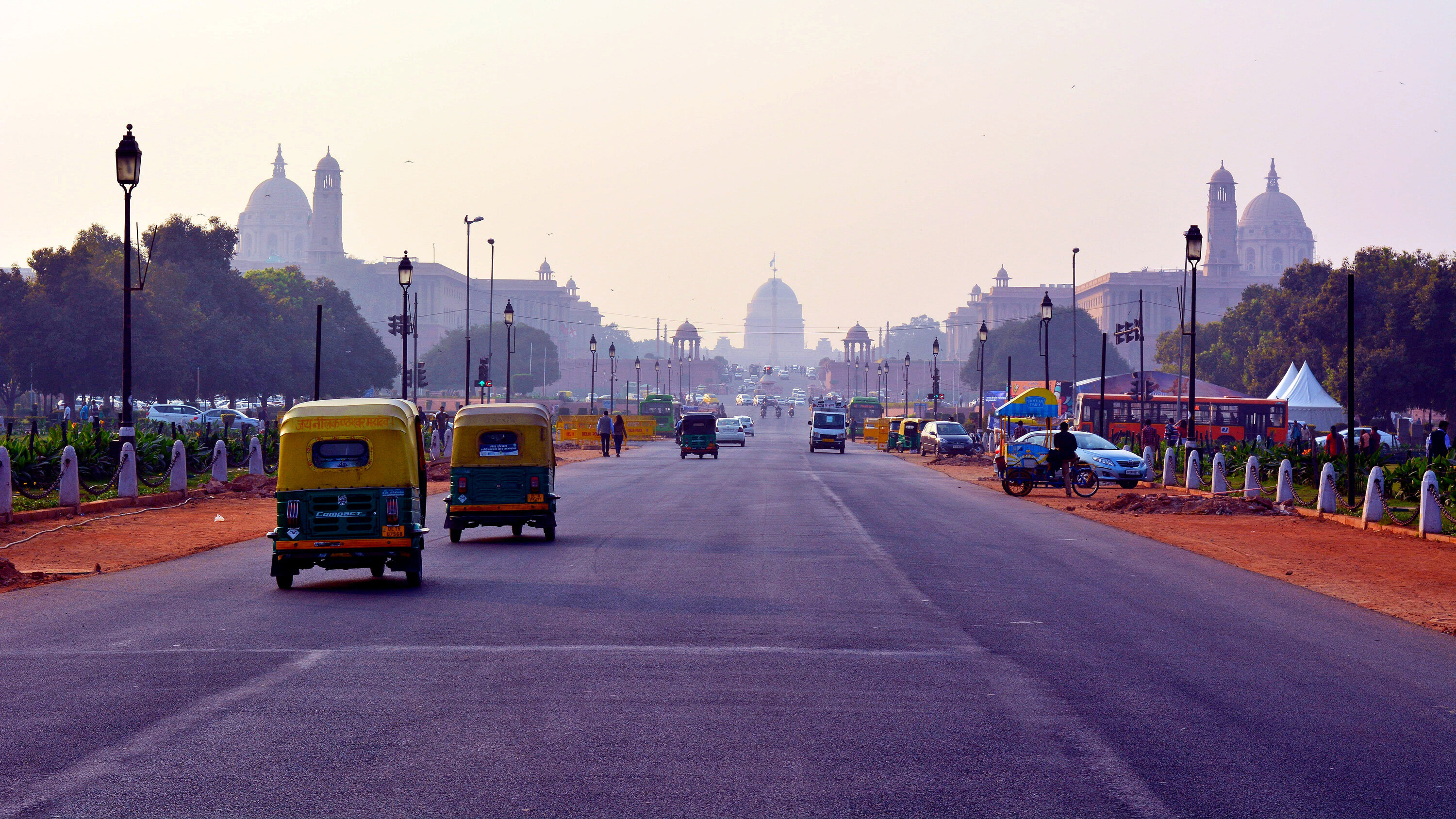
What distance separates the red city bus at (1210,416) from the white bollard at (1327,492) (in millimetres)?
30774

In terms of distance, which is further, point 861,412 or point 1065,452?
point 861,412

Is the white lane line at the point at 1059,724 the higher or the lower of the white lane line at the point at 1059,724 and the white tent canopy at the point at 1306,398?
the lower

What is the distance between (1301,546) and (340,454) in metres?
13.2

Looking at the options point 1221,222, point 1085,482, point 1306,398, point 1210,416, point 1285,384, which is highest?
point 1221,222

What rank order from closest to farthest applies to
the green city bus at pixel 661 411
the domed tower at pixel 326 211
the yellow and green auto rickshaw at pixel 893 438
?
the yellow and green auto rickshaw at pixel 893 438 < the green city bus at pixel 661 411 < the domed tower at pixel 326 211

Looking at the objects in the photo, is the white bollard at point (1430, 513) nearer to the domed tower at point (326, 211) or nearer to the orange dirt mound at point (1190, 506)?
the orange dirt mound at point (1190, 506)

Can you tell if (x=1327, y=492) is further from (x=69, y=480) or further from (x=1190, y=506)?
(x=69, y=480)

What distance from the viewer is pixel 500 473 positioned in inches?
677

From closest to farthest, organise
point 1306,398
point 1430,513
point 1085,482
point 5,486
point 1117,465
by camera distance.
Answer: point 5,486
point 1430,513
point 1085,482
point 1117,465
point 1306,398

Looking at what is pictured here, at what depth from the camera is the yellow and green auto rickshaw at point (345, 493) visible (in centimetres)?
1229

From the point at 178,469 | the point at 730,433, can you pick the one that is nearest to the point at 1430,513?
the point at 178,469

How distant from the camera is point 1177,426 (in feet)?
150

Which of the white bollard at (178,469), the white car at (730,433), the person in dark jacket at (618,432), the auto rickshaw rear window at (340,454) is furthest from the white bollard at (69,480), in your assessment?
the white car at (730,433)

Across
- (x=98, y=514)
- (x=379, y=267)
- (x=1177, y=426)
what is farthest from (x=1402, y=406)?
(x=379, y=267)
